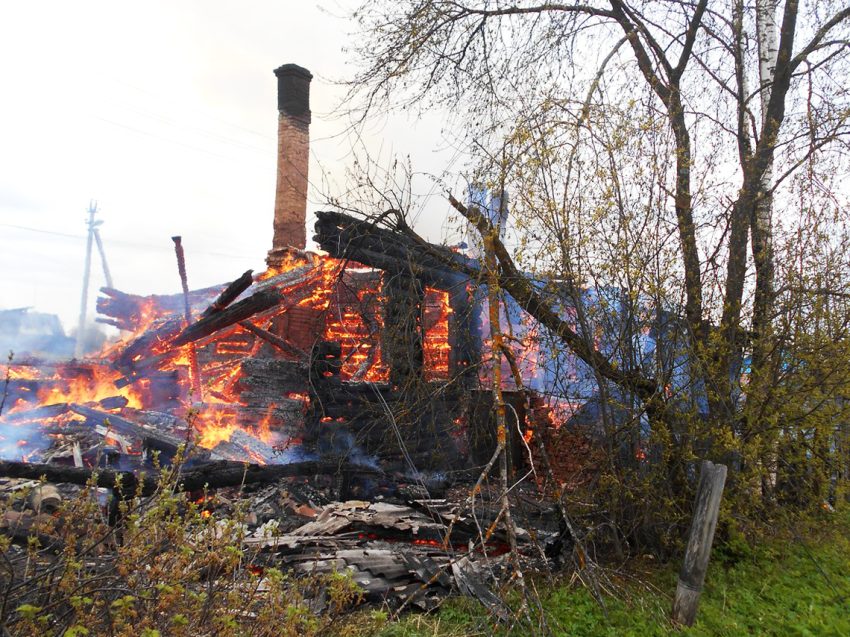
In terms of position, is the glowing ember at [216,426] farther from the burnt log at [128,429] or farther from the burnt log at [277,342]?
the burnt log at [277,342]

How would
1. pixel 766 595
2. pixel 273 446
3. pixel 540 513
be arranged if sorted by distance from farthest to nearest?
pixel 273 446
pixel 540 513
pixel 766 595

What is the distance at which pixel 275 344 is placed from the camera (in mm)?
11742

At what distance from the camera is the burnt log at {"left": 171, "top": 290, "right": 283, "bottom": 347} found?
9.62 meters

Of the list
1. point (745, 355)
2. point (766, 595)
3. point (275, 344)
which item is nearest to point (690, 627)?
point (766, 595)

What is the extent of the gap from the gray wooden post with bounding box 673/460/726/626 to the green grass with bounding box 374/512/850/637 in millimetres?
159

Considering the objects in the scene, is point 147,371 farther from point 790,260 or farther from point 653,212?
point 790,260

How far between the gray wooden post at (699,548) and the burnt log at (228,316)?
25.6ft

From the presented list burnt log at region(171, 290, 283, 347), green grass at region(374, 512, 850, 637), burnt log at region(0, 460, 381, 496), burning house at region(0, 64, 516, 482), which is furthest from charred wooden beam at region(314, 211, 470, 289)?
green grass at region(374, 512, 850, 637)

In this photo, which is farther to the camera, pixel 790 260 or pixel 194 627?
pixel 790 260

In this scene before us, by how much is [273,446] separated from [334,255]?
3583mm

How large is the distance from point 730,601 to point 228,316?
28.0ft

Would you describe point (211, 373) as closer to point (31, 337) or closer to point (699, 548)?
point (31, 337)

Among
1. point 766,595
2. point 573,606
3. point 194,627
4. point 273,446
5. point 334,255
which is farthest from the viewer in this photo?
point 273,446

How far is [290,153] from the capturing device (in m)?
15.0
